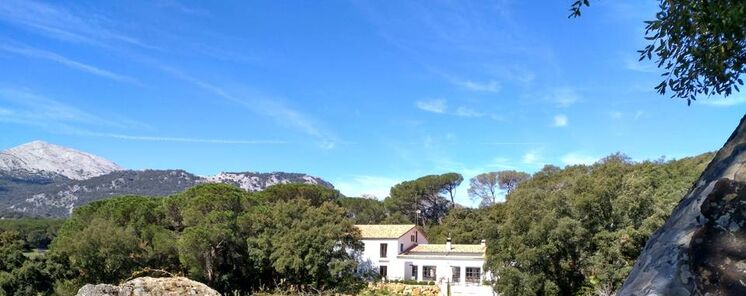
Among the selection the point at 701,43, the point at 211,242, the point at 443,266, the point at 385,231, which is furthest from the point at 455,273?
the point at 701,43

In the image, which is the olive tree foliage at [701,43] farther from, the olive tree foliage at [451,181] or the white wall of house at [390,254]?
the olive tree foliage at [451,181]

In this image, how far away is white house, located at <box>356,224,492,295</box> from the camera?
41.6 meters

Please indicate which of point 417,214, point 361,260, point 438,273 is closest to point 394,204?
point 417,214

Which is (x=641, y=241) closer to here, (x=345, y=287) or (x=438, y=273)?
(x=345, y=287)

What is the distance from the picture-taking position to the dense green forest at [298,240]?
78.2 ft

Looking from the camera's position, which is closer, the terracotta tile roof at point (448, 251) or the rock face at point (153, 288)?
the rock face at point (153, 288)

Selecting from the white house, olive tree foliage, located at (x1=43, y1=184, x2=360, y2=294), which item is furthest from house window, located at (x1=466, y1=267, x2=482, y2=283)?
olive tree foliage, located at (x1=43, y1=184, x2=360, y2=294)

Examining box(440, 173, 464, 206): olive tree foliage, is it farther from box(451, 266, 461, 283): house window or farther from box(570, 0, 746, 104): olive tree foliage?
box(570, 0, 746, 104): olive tree foliage

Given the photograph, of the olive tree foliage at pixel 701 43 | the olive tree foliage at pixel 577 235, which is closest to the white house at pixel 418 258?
the olive tree foliage at pixel 577 235

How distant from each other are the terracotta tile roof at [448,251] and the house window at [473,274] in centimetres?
120

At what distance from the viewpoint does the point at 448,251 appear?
44.2m

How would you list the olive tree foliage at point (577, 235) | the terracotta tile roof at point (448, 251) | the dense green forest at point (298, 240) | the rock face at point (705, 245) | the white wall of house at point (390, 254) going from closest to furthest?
the rock face at point (705, 245)
the olive tree foliage at point (577, 235)
the dense green forest at point (298, 240)
the terracotta tile roof at point (448, 251)
the white wall of house at point (390, 254)

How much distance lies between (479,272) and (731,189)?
41.4 metres

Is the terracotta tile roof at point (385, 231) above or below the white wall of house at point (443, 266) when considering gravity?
above
